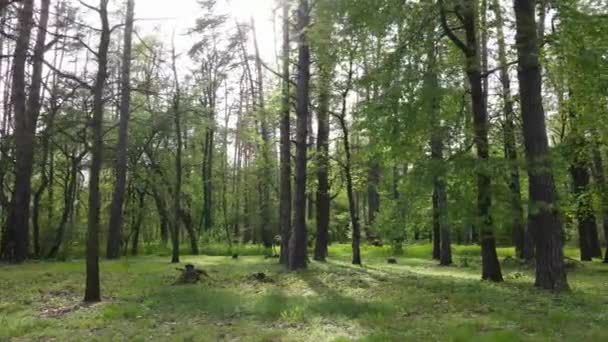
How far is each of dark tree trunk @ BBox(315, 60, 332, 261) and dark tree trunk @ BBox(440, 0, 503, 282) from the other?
7211 millimetres

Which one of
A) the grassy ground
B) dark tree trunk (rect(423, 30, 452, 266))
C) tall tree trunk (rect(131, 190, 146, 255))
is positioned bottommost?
the grassy ground

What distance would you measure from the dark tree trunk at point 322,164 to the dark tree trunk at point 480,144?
7.21 meters

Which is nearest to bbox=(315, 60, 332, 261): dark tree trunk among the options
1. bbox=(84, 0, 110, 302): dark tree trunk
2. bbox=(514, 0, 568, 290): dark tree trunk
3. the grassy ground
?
the grassy ground

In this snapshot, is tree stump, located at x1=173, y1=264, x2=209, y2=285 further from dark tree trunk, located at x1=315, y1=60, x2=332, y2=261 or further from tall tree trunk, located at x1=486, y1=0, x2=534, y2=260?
dark tree trunk, located at x1=315, y1=60, x2=332, y2=261

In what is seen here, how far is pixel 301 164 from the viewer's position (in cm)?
1489

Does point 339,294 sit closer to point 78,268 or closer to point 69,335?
point 69,335

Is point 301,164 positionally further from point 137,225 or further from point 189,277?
point 137,225

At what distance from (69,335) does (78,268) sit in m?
9.25

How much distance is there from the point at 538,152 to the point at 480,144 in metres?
1.52

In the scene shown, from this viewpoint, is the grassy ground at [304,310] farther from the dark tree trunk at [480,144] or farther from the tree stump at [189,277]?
the dark tree trunk at [480,144]

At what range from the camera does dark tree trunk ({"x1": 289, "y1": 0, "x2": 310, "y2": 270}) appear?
14.5m

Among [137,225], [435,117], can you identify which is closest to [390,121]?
[435,117]

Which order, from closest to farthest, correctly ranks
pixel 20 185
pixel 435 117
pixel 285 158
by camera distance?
pixel 435 117 → pixel 285 158 → pixel 20 185

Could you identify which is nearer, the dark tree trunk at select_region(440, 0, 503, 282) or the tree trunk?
the tree trunk
